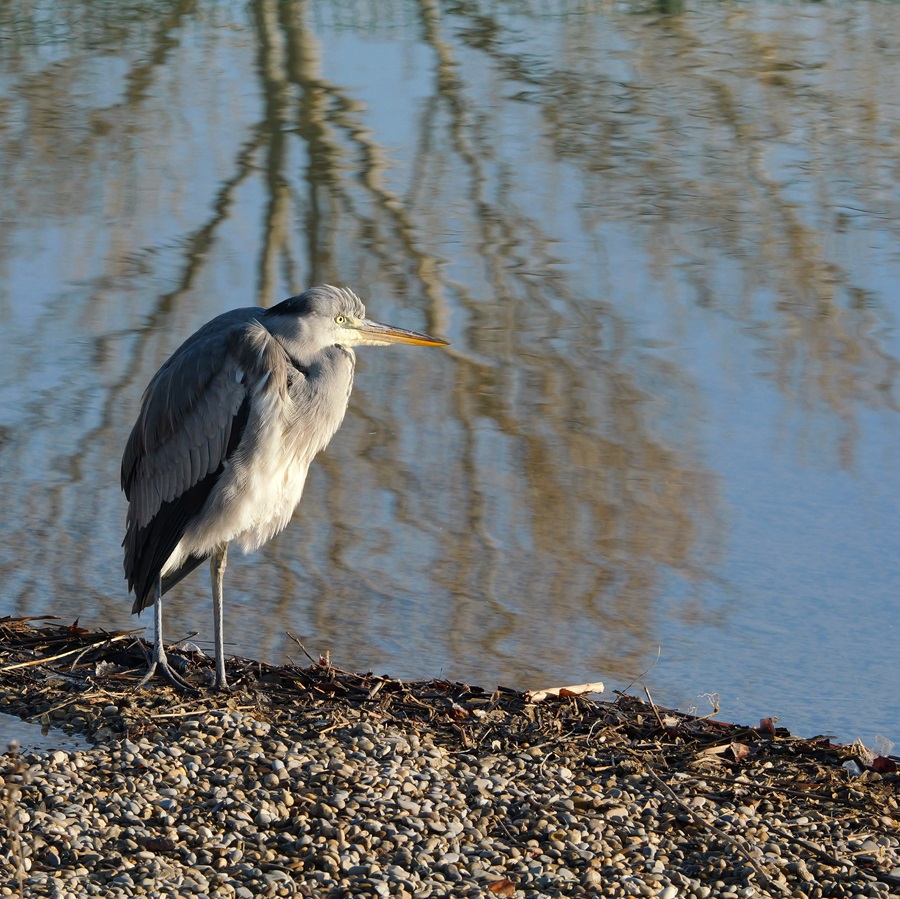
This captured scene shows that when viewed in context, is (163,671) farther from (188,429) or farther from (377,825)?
(377,825)

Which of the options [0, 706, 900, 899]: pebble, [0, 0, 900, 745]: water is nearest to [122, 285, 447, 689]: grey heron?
[0, 0, 900, 745]: water

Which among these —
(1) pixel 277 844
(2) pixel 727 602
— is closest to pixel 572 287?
(2) pixel 727 602

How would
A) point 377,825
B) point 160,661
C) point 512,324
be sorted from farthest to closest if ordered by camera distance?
point 512,324
point 160,661
point 377,825

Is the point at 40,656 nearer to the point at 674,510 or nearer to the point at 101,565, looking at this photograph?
the point at 101,565

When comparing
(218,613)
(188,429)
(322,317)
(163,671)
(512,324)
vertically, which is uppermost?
(322,317)

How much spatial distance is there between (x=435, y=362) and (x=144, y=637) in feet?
10.9

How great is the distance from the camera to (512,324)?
8711 mm

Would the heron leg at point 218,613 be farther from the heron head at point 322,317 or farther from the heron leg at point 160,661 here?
the heron head at point 322,317

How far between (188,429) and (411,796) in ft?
5.28

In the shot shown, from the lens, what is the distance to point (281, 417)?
188 inches

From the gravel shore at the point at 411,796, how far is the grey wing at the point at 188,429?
474 millimetres

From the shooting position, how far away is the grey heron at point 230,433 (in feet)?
15.5

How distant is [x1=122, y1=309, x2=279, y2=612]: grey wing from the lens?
15.4ft

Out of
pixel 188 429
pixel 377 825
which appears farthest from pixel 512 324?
pixel 377 825
